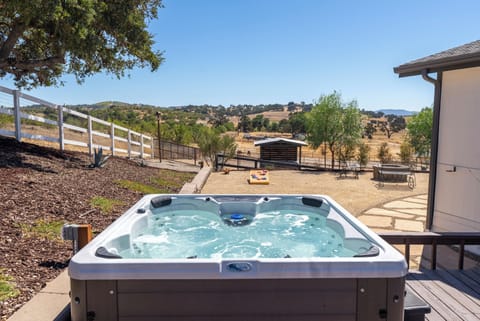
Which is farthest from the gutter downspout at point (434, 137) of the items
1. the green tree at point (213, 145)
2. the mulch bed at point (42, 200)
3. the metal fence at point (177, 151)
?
the metal fence at point (177, 151)

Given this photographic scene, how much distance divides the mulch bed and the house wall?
507 centimetres

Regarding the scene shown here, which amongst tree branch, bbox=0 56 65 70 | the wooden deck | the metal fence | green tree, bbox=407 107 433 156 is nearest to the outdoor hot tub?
the wooden deck

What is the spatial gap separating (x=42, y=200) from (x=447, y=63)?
5993 mm

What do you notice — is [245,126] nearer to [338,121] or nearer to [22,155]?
[338,121]

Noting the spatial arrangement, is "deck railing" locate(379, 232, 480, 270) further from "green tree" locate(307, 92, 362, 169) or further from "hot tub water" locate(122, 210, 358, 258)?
"green tree" locate(307, 92, 362, 169)

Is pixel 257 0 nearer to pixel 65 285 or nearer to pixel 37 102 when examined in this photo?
pixel 37 102

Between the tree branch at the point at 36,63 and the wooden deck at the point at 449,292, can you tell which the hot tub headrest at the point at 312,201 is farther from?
the tree branch at the point at 36,63

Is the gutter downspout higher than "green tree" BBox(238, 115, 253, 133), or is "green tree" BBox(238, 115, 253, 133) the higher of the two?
"green tree" BBox(238, 115, 253, 133)

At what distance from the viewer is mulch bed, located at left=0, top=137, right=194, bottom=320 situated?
110 inches

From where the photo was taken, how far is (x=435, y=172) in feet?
18.4

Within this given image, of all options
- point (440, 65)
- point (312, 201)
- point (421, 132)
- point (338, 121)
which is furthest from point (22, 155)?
point (421, 132)

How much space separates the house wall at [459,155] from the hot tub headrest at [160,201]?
4.27 meters

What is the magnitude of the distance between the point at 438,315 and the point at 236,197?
9.44 feet

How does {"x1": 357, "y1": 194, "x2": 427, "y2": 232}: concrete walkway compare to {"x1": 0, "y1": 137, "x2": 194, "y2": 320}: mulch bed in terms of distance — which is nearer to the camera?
{"x1": 0, "y1": 137, "x2": 194, "y2": 320}: mulch bed
